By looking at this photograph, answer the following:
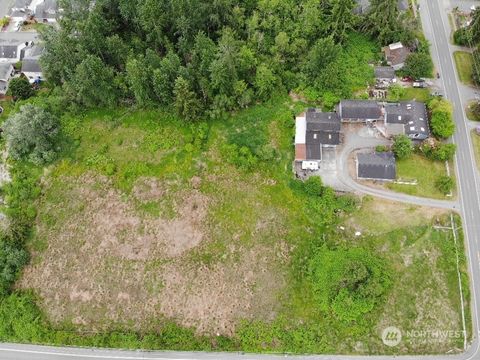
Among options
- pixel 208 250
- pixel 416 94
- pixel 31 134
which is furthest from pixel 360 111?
pixel 31 134

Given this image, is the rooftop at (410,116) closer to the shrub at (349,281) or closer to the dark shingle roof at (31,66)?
the shrub at (349,281)

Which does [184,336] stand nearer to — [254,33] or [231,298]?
[231,298]

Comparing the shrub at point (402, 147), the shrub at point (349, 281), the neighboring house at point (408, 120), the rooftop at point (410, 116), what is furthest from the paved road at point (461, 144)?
the shrub at point (349, 281)

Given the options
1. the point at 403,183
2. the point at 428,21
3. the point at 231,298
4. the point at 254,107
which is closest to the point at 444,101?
the point at 403,183

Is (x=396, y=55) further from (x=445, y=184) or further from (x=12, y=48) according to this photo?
(x=12, y=48)

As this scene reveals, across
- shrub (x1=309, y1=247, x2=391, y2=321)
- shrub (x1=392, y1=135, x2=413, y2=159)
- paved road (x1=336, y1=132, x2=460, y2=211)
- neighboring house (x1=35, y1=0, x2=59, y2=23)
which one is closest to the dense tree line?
paved road (x1=336, y1=132, x2=460, y2=211)

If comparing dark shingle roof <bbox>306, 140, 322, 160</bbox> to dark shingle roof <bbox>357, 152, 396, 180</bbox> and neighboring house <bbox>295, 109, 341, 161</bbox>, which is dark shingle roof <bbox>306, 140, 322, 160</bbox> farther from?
dark shingle roof <bbox>357, 152, 396, 180</bbox>
